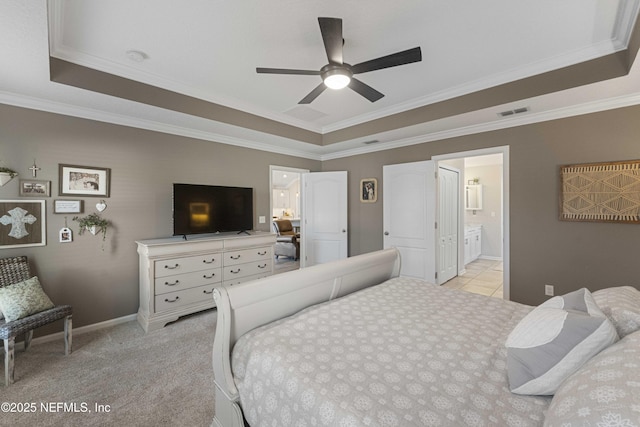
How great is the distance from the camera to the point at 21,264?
252 centimetres

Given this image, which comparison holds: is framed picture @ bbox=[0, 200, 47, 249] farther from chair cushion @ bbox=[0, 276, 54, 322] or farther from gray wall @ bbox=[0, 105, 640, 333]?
chair cushion @ bbox=[0, 276, 54, 322]

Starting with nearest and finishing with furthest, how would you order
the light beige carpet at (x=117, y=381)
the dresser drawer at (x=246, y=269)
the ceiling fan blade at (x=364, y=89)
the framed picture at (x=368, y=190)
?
1. the light beige carpet at (x=117, y=381)
2. the ceiling fan blade at (x=364, y=89)
3. the dresser drawer at (x=246, y=269)
4. the framed picture at (x=368, y=190)

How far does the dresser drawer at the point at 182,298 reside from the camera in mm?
3006

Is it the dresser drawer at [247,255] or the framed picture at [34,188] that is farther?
the dresser drawer at [247,255]

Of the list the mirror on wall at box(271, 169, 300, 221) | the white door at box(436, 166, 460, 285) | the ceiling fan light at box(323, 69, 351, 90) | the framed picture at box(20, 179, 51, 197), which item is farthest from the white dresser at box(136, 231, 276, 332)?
the mirror on wall at box(271, 169, 300, 221)

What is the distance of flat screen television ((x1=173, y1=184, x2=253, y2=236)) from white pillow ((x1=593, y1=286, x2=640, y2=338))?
3.76 metres

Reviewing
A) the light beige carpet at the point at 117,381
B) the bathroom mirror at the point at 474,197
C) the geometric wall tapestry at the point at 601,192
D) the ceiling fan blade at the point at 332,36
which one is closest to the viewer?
the ceiling fan blade at the point at 332,36

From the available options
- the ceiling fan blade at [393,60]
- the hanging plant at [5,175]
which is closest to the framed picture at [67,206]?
the hanging plant at [5,175]

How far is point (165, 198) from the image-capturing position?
11.5ft

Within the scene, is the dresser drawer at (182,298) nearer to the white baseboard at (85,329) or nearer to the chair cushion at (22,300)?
the white baseboard at (85,329)

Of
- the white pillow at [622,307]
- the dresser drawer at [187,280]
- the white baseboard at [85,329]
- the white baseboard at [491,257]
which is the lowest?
the white baseboard at [85,329]

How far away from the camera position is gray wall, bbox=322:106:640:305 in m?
2.68

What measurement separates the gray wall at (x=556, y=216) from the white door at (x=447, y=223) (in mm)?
918

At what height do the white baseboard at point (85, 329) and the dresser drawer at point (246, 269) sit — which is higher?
the dresser drawer at point (246, 269)
